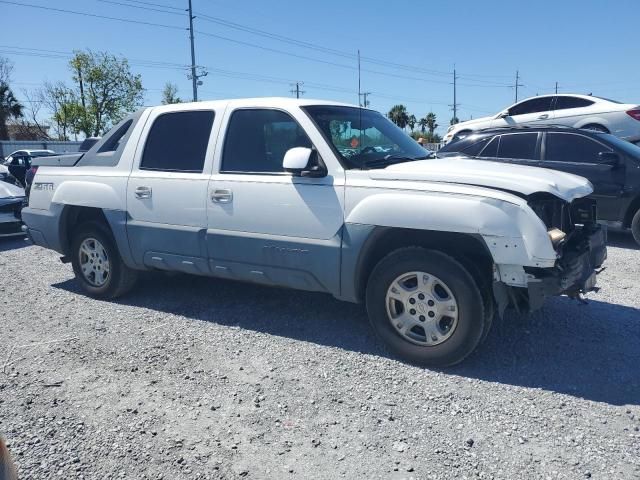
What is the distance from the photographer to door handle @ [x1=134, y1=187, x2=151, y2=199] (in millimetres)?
4805

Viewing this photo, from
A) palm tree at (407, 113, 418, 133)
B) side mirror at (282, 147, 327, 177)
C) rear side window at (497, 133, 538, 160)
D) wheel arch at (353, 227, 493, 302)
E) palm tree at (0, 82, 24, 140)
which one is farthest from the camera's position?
palm tree at (407, 113, 418, 133)

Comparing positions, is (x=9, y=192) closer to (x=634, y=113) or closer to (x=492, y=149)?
(x=492, y=149)

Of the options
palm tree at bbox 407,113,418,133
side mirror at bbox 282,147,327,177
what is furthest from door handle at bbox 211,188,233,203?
palm tree at bbox 407,113,418,133

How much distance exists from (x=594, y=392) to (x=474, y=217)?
1355 mm

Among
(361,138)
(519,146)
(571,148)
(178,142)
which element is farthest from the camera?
(519,146)

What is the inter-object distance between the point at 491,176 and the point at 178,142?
2.81 metres

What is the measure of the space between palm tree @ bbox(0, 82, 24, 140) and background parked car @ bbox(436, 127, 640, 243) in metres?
48.9

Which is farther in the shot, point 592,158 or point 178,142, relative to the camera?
point 592,158

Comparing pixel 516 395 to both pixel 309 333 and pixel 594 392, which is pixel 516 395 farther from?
pixel 309 333

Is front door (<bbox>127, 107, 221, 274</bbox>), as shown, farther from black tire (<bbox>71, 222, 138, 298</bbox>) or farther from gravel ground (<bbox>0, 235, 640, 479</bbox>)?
gravel ground (<bbox>0, 235, 640, 479</bbox>)

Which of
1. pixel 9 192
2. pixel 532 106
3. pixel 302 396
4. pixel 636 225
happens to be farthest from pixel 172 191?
pixel 532 106

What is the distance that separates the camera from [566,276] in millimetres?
3418

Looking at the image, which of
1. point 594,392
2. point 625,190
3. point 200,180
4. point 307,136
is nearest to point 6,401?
point 200,180

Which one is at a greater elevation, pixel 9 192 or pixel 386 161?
pixel 386 161
